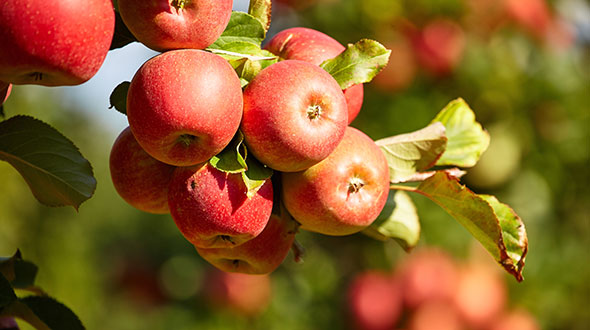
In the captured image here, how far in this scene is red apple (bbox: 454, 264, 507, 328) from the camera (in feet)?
8.23

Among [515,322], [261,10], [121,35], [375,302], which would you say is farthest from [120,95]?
[515,322]

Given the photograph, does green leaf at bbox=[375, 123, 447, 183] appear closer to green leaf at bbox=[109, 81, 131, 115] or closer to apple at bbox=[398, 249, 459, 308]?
green leaf at bbox=[109, 81, 131, 115]

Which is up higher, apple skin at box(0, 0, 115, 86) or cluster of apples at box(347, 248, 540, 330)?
apple skin at box(0, 0, 115, 86)

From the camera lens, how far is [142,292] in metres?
3.71

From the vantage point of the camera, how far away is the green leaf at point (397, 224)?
2.61ft

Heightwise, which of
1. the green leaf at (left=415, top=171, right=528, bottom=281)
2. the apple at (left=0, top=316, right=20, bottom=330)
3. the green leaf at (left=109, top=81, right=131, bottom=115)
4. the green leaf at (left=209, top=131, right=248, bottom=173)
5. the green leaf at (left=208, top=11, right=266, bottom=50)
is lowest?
the apple at (left=0, top=316, right=20, bottom=330)

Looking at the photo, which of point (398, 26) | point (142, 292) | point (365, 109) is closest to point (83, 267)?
point (142, 292)

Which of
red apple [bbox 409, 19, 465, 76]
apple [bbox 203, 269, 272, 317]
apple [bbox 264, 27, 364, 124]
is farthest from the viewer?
apple [bbox 203, 269, 272, 317]

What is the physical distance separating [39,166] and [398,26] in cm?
225

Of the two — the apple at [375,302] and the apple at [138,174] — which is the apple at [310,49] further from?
the apple at [375,302]

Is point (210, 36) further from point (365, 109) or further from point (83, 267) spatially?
point (83, 267)

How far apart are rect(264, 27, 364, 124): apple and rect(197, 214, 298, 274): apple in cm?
14

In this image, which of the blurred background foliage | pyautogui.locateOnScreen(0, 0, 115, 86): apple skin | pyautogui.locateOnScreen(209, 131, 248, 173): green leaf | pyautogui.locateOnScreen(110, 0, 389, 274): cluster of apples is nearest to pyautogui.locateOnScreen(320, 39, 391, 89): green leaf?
pyautogui.locateOnScreen(110, 0, 389, 274): cluster of apples

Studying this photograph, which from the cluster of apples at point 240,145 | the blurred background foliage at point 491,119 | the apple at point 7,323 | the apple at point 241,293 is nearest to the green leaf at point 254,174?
the cluster of apples at point 240,145
